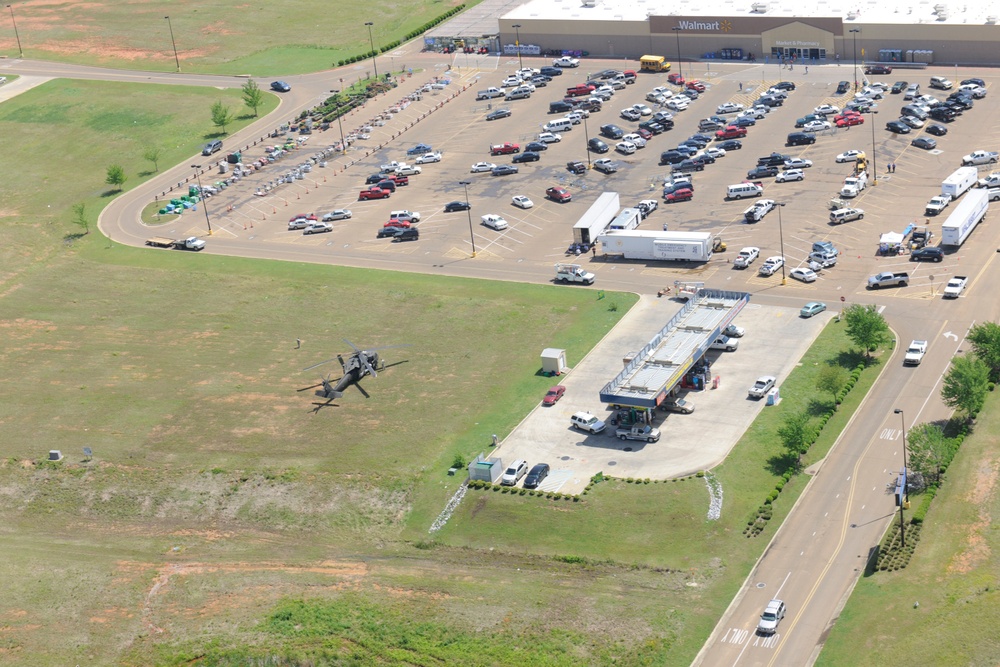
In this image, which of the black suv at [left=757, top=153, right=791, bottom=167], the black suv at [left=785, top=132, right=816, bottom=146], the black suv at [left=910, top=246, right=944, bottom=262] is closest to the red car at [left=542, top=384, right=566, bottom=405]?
the black suv at [left=910, top=246, right=944, bottom=262]

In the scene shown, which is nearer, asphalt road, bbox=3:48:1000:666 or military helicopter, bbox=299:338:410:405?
asphalt road, bbox=3:48:1000:666

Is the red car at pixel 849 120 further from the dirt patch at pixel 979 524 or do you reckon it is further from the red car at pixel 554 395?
the dirt patch at pixel 979 524

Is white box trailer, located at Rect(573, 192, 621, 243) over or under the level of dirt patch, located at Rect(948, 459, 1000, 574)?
over

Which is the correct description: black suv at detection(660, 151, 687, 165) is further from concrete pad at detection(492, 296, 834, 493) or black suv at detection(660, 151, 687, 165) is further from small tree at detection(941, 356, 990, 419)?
small tree at detection(941, 356, 990, 419)

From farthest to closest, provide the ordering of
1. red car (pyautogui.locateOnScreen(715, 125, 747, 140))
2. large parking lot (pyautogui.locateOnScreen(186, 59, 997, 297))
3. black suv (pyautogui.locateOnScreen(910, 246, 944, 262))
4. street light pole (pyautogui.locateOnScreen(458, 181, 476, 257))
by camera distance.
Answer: red car (pyautogui.locateOnScreen(715, 125, 747, 140)) < street light pole (pyautogui.locateOnScreen(458, 181, 476, 257)) < large parking lot (pyautogui.locateOnScreen(186, 59, 997, 297)) < black suv (pyautogui.locateOnScreen(910, 246, 944, 262))

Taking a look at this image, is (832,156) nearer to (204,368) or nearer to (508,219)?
(508,219)

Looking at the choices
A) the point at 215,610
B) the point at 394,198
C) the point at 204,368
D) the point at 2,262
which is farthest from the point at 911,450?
the point at 2,262

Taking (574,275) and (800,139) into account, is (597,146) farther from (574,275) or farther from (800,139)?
(574,275)
